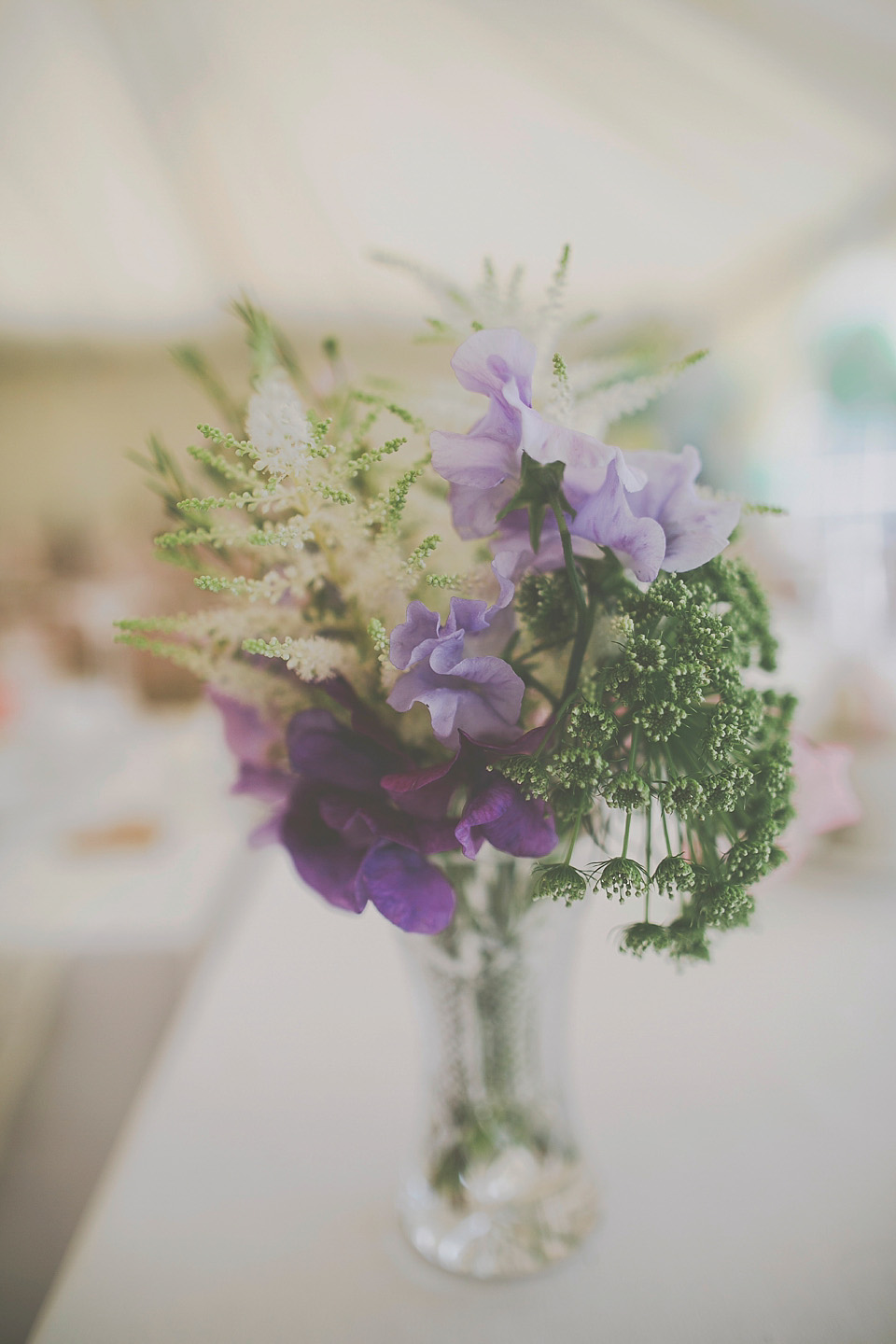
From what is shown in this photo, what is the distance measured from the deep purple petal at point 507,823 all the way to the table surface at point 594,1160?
0.41 ft

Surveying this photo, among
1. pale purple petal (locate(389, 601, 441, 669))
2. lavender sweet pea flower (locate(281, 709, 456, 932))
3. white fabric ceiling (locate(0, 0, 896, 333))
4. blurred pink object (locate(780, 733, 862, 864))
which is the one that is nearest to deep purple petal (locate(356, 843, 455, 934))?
lavender sweet pea flower (locate(281, 709, 456, 932))

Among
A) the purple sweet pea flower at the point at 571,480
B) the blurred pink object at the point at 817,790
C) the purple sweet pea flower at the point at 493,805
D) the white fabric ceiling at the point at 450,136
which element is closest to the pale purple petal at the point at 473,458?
the purple sweet pea flower at the point at 571,480

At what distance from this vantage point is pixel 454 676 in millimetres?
369

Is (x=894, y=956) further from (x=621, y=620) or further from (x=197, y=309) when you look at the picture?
(x=197, y=309)

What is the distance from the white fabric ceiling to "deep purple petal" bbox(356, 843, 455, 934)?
2.14 m

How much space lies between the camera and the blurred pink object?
48cm

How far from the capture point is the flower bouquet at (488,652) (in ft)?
1.16

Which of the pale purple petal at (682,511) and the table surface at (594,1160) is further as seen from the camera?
the table surface at (594,1160)

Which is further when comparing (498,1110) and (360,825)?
(498,1110)

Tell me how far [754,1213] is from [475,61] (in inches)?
162

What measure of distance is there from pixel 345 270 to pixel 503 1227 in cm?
665

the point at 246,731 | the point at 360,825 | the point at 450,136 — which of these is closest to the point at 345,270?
the point at 450,136

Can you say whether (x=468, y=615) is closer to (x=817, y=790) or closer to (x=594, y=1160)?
(x=817, y=790)

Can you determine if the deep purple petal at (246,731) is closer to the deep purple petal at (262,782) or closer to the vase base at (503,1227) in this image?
the deep purple petal at (262,782)
